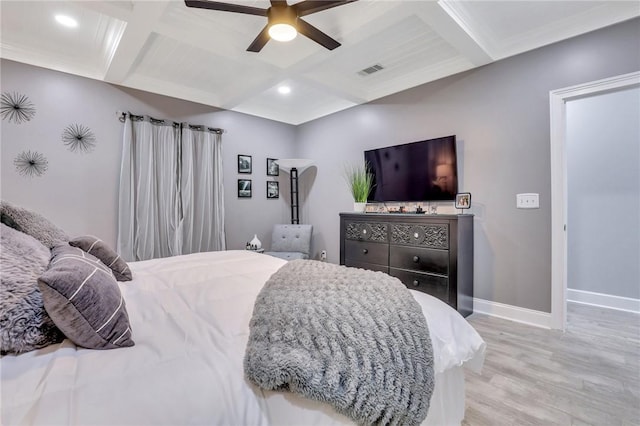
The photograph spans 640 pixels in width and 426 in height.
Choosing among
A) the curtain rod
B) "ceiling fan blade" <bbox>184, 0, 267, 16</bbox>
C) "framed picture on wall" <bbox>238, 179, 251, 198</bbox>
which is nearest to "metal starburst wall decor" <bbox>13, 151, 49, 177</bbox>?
the curtain rod

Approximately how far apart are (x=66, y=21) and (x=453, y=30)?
3.29m

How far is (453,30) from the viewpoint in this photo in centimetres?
231

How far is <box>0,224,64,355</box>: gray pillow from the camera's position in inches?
29.1

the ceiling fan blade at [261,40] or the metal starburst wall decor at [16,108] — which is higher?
the ceiling fan blade at [261,40]

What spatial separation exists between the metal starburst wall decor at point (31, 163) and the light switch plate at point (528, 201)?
4.77m

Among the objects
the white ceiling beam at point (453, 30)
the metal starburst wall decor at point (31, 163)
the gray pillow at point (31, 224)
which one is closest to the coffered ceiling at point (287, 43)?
the white ceiling beam at point (453, 30)

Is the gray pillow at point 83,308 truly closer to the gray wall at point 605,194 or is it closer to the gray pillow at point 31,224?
the gray pillow at point 31,224

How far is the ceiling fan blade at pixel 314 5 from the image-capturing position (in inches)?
68.7

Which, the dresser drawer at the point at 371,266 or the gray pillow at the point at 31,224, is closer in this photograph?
the gray pillow at the point at 31,224

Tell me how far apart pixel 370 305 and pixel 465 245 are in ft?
7.16

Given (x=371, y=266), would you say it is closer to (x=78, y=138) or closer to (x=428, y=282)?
(x=428, y=282)

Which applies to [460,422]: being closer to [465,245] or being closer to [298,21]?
[465,245]

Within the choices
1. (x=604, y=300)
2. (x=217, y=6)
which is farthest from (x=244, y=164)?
(x=604, y=300)

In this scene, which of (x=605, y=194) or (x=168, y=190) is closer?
(x=605, y=194)
